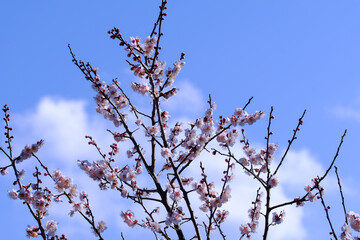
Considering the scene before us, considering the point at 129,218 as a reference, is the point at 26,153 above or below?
above

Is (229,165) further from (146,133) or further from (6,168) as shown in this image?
(6,168)

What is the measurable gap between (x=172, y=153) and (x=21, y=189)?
77.3 inches

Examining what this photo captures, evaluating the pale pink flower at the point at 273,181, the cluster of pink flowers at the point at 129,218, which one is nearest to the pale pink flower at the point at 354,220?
the pale pink flower at the point at 273,181

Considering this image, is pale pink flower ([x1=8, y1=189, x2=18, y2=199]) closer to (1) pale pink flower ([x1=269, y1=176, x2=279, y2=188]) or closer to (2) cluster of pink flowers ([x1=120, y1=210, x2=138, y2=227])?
(2) cluster of pink flowers ([x1=120, y1=210, x2=138, y2=227])

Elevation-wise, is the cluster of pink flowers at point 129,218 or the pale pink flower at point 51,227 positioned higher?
the cluster of pink flowers at point 129,218

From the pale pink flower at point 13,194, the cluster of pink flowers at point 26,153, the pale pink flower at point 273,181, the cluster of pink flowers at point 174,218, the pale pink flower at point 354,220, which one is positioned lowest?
the pale pink flower at point 354,220

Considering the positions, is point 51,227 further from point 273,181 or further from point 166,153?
point 273,181

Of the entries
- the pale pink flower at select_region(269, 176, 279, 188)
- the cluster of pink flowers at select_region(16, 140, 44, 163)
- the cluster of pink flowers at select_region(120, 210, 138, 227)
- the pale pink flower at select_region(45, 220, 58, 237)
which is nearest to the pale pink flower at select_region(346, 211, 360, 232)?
the pale pink flower at select_region(269, 176, 279, 188)

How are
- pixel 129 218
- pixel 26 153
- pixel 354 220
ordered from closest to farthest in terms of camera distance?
pixel 354 220, pixel 26 153, pixel 129 218

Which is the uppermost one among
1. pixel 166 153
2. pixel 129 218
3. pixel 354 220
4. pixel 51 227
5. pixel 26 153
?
pixel 26 153

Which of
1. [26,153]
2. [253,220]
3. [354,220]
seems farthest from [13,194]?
[354,220]

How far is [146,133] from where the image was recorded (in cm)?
594

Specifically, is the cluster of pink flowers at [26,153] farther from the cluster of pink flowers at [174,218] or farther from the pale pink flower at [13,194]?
the cluster of pink flowers at [174,218]

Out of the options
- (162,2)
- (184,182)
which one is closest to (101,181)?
(184,182)
